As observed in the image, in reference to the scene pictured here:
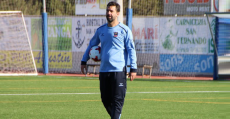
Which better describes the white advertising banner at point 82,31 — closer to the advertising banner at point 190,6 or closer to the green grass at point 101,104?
the advertising banner at point 190,6

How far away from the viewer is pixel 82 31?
27.7m

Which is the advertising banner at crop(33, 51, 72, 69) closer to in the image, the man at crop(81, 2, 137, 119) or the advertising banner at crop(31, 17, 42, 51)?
the advertising banner at crop(31, 17, 42, 51)

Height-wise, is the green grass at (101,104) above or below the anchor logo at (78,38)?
below

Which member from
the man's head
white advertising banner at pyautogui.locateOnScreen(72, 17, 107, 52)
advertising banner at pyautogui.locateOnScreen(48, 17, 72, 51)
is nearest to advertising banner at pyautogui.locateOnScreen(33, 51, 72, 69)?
advertising banner at pyautogui.locateOnScreen(48, 17, 72, 51)

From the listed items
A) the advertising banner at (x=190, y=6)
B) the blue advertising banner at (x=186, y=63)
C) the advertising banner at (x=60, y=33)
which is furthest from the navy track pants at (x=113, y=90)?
the advertising banner at (x=60, y=33)

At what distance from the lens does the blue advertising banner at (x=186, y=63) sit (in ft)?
82.7

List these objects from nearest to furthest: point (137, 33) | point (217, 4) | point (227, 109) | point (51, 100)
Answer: point (227, 109) → point (51, 100) → point (217, 4) → point (137, 33)

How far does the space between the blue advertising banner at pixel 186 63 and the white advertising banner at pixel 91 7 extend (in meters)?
4.27

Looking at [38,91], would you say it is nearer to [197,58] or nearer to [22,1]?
[197,58]

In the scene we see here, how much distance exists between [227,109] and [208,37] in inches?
566

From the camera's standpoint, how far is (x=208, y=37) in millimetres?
25141

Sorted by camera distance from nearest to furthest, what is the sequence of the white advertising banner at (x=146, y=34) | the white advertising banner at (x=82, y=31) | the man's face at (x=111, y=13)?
1. the man's face at (x=111, y=13)
2. the white advertising banner at (x=146, y=34)
3. the white advertising banner at (x=82, y=31)

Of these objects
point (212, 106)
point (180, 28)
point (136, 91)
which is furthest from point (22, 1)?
point (212, 106)

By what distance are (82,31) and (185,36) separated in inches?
234
